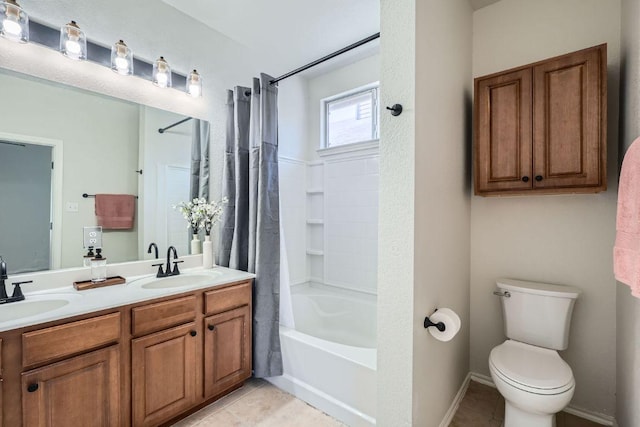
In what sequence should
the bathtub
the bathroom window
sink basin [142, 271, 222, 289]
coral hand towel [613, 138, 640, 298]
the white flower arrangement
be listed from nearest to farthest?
1. coral hand towel [613, 138, 640, 298]
2. the bathtub
3. sink basin [142, 271, 222, 289]
4. the white flower arrangement
5. the bathroom window

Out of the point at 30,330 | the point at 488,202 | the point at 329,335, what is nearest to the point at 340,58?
the point at 488,202

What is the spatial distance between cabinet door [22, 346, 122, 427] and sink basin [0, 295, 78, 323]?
34cm

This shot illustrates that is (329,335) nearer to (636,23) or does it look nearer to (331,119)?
(331,119)

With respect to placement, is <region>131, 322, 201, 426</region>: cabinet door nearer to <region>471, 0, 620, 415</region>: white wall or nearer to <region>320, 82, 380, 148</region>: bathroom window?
<region>471, 0, 620, 415</region>: white wall

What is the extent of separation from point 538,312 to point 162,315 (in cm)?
230

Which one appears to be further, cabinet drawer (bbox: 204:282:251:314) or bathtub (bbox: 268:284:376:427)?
cabinet drawer (bbox: 204:282:251:314)

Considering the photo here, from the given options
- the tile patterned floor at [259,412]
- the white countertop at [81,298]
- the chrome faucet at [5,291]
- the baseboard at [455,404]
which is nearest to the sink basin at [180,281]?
the white countertop at [81,298]

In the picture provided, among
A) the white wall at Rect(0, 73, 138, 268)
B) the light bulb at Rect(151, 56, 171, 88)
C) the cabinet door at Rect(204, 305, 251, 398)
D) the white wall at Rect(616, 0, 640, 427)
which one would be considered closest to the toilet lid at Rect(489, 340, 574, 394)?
the white wall at Rect(616, 0, 640, 427)

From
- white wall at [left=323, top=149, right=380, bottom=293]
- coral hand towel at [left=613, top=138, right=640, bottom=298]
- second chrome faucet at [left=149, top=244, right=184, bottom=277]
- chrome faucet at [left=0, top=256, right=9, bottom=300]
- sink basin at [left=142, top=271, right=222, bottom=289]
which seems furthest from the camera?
white wall at [left=323, top=149, right=380, bottom=293]

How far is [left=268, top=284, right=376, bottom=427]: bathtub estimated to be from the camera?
165 centimetres

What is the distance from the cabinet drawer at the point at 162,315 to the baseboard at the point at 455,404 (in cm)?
168

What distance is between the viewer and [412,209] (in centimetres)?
131

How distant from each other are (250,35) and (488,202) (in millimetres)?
2468

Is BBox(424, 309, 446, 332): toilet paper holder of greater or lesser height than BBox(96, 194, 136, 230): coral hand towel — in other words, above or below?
below
